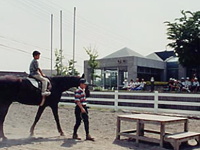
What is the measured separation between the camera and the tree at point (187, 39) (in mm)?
25156

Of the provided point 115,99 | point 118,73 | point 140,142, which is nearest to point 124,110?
point 115,99

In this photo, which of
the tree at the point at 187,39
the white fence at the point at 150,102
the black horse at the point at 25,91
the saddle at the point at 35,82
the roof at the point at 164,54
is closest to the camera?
the black horse at the point at 25,91

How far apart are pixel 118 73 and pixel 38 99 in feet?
88.8

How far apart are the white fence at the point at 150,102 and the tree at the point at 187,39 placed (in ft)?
38.0

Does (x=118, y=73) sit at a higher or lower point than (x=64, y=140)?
higher

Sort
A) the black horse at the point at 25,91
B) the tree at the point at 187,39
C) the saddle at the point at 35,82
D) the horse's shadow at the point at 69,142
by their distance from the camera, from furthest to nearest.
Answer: the tree at the point at 187,39 < the saddle at the point at 35,82 < the black horse at the point at 25,91 < the horse's shadow at the point at 69,142

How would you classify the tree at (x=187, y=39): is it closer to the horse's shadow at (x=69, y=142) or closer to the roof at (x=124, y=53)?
the roof at (x=124, y=53)

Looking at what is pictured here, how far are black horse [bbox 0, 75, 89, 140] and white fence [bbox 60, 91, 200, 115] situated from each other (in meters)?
6.29

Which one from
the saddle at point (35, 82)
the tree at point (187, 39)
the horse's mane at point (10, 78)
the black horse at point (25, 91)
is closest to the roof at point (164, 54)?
the tree at point (187, 39)

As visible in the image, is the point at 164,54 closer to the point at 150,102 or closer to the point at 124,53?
the point at 124,53

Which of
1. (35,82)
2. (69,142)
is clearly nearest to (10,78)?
(35,82)

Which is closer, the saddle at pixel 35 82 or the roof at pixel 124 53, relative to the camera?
the saddle at pixel 35 82

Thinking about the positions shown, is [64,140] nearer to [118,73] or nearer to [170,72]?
[118,73]

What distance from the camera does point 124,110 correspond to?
585 inches
